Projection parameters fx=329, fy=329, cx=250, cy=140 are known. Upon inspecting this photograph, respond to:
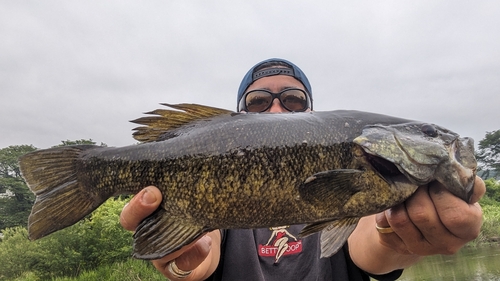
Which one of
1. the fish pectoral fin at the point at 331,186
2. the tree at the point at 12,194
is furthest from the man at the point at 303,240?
the tree at the point at 12,194

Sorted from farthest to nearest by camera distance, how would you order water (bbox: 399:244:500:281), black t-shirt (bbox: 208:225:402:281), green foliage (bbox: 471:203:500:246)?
green foliage (bbox: 471:203:500:246) → water (bbox: 399:244:500:281) → black t-shirt (bbox: 208:225:402:281)

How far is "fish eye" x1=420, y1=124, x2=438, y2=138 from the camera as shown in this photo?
1963 mm

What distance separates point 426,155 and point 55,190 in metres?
2.38

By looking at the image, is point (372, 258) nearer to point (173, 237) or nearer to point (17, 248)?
point (173, 237)

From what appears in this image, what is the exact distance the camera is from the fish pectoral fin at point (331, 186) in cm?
183

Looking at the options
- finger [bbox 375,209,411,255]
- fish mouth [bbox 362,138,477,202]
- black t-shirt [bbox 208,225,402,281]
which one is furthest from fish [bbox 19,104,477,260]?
black t-shirt [bbox 208,225,402,281]

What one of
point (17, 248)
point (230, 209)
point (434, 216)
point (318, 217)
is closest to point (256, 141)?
point (230, 209)

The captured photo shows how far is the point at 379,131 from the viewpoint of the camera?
6.42 ft

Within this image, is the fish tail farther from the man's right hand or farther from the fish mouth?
the fish mouth

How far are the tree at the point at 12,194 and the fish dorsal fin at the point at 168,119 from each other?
130 ft

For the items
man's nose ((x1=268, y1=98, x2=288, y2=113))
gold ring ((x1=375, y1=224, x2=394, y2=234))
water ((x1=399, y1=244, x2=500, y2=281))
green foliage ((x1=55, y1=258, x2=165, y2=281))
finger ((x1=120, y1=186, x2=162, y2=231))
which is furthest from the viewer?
water ((x1=399, y1=244, x2=500, y2=281))

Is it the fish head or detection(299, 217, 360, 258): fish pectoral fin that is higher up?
the fish head

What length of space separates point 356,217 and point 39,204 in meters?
2.05

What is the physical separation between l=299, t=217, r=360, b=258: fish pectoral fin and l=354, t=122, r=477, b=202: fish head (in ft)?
1.22
